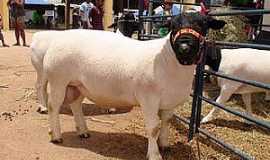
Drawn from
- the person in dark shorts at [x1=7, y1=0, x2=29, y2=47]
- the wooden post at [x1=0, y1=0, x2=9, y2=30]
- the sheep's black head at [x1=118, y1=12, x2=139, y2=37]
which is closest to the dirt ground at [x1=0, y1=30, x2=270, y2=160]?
the sheep's black head at [x1=118, y1=12, x2=139, y2=37]

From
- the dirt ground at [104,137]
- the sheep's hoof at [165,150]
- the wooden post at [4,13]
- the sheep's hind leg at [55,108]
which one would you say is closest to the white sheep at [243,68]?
the dirt ground at [104,137]

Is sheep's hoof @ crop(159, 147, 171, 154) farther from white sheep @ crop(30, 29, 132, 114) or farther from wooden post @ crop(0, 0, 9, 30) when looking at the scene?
wooden post @ crop(0, 0, 9, 30)

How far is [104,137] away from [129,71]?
1352 millimetres

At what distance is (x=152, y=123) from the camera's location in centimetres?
419

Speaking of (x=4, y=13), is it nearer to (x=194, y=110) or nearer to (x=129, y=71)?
(x=194, y=110)

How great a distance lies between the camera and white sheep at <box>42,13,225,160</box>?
3.86 m

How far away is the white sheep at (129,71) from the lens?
3.86 m

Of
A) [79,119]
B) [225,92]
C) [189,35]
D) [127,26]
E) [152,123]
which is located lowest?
[79,119]

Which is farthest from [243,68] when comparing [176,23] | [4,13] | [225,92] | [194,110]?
[4,13]

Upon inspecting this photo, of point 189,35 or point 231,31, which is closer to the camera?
point 189,35

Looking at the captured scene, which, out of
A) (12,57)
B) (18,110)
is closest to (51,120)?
(18,110)

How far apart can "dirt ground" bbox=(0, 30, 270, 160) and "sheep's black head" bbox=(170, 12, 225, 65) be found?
4.39 feet

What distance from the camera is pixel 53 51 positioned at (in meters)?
4.77

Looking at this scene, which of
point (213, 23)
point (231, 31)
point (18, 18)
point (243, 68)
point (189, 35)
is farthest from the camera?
point (18, 18)
